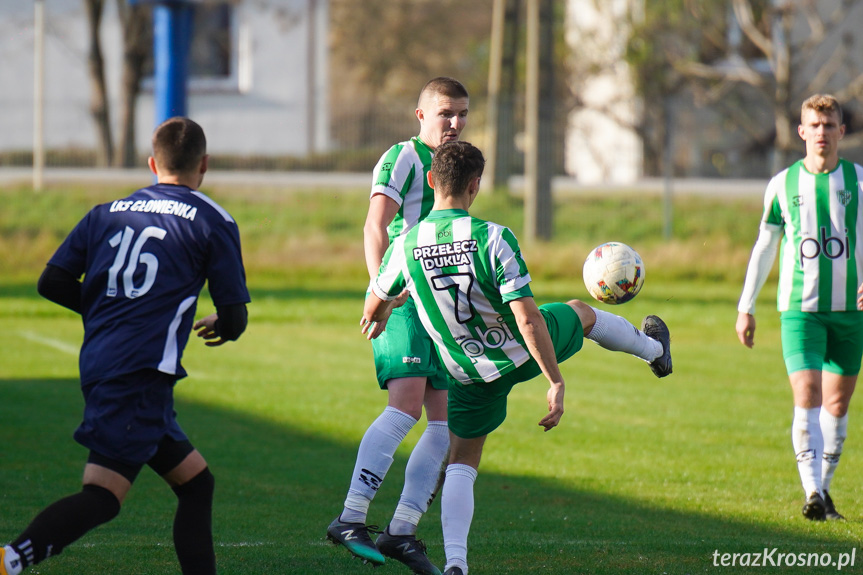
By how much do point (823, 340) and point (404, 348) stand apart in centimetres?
261

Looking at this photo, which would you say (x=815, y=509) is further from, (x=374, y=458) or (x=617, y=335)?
(x=374, y=458)

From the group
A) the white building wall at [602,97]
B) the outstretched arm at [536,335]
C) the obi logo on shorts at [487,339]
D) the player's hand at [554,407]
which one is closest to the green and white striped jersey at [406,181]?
the obi logo on shorts at [487,339]

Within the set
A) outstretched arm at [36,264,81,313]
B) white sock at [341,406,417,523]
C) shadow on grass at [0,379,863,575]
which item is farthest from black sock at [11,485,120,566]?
white sock at [341,406,417,523]

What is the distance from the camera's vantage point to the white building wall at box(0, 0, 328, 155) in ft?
102

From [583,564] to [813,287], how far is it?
228 centimetres

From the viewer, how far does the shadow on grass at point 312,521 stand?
5.27 metres

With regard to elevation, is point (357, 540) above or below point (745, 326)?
below

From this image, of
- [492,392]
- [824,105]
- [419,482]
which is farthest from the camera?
[824,105]

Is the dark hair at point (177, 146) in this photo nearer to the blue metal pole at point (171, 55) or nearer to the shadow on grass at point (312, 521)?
the shadow on grass at point (312, 521)

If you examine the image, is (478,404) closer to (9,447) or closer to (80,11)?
(9,447)

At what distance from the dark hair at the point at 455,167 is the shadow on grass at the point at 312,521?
5.98ft

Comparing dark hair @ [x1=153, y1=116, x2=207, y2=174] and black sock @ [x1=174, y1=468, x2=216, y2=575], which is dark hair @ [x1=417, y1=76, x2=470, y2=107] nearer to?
dark hair @ [x1=153, y1=116, x2=207, y2=174]

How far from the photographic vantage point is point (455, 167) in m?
4.77

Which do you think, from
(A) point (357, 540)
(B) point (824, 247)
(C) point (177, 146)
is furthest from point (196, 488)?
(B) point (824, 247)
